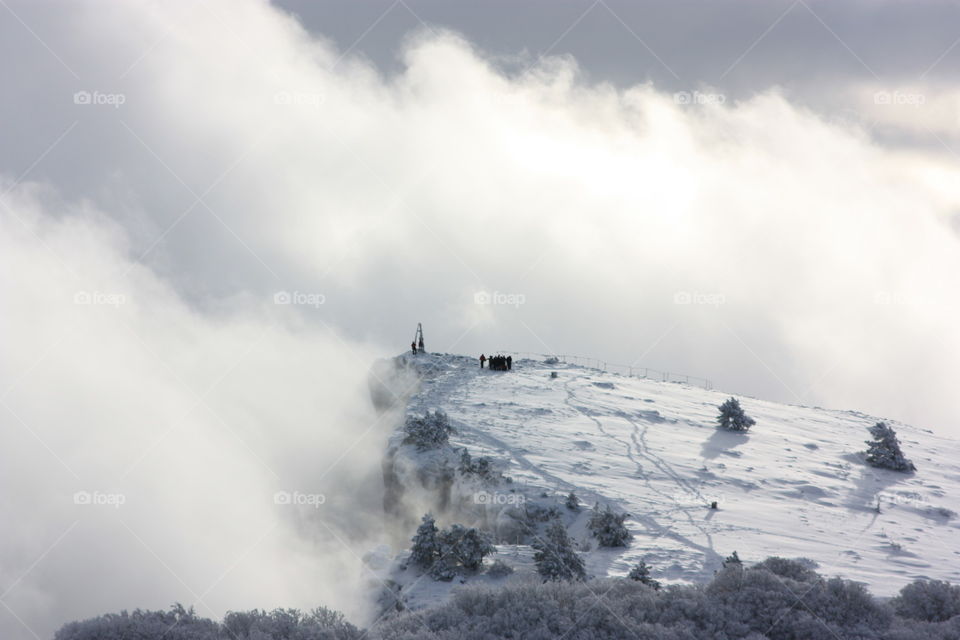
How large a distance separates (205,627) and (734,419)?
26776 millimetres

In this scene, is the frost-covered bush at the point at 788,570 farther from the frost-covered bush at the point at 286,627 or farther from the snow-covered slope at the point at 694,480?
the frost-covered bush at the point at 286,627

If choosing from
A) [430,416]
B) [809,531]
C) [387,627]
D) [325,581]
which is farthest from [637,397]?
[387,627]

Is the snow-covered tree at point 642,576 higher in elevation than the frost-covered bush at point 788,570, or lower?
lower

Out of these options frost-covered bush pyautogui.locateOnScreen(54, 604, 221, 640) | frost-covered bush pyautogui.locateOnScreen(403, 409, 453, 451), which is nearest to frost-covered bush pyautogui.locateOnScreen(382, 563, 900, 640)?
frost-covered bush pyautogui.locateOnScreen(54, 604, 221, 640)

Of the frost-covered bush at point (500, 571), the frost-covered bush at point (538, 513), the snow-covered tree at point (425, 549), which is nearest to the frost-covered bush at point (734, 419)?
the frost-covered bush at point (538, 513)

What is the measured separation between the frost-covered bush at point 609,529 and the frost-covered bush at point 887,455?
16352 mm

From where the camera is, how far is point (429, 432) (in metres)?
28.7

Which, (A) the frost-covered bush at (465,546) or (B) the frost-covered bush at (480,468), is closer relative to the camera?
(A) the frost-covered bush at (465,546)

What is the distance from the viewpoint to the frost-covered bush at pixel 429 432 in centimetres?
2827

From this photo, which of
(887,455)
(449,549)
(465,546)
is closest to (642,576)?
(465,546)

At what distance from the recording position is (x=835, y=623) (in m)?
12.9

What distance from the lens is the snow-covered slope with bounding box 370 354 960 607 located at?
19609 millimetres

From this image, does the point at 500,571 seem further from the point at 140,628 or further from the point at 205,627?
the point at 140,628

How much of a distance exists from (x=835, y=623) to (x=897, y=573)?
7.95 metres
